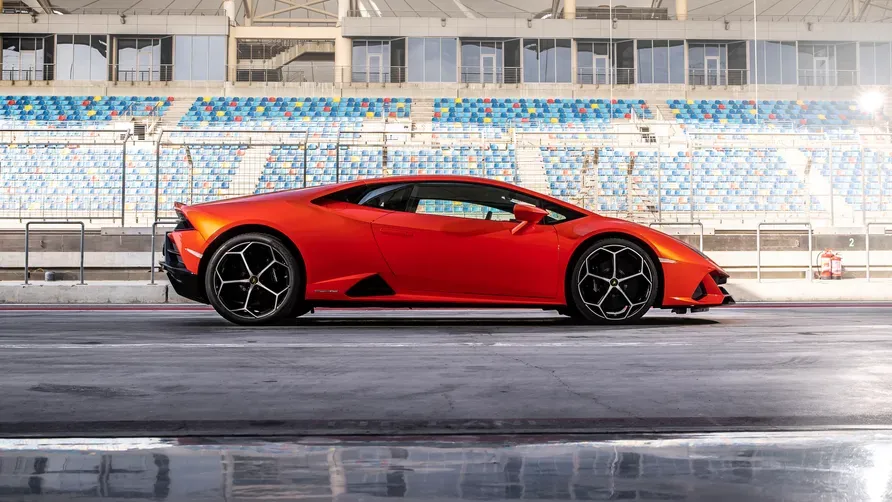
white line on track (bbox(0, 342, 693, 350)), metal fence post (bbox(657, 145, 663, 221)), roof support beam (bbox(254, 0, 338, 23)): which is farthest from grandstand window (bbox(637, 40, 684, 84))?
white line on track (bbox(0, 342, 693, 350))

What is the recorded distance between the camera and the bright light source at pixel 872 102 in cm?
3807

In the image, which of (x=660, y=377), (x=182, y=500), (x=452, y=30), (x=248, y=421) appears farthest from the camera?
(x=452, y=30)

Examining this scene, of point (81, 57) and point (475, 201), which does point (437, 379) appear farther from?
point (81, 57)

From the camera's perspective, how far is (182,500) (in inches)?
84.8

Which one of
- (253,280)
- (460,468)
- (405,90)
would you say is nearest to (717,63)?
(405,90)

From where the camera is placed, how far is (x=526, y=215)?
22.9ft

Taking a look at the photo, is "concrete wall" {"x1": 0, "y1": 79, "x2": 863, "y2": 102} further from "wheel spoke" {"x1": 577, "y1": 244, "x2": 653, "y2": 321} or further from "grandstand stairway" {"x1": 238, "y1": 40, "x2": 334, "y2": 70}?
"wheel spoke" {"x1": 577, "y1": 244, "x2": 653, "y2": 321}

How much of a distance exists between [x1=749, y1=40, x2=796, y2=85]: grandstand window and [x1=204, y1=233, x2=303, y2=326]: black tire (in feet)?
126

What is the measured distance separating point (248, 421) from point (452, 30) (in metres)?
39.5

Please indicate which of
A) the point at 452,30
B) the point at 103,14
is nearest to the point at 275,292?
the point at 452,30

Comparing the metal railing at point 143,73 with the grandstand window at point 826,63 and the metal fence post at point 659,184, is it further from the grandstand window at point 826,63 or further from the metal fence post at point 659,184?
the metal fence post at point 659,184

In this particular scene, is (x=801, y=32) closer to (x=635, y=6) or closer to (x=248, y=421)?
(x=635, y=6)

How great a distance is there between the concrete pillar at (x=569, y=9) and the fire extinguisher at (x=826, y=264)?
26771mm

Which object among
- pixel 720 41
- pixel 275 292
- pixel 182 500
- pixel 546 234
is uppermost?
pixel 720 41
